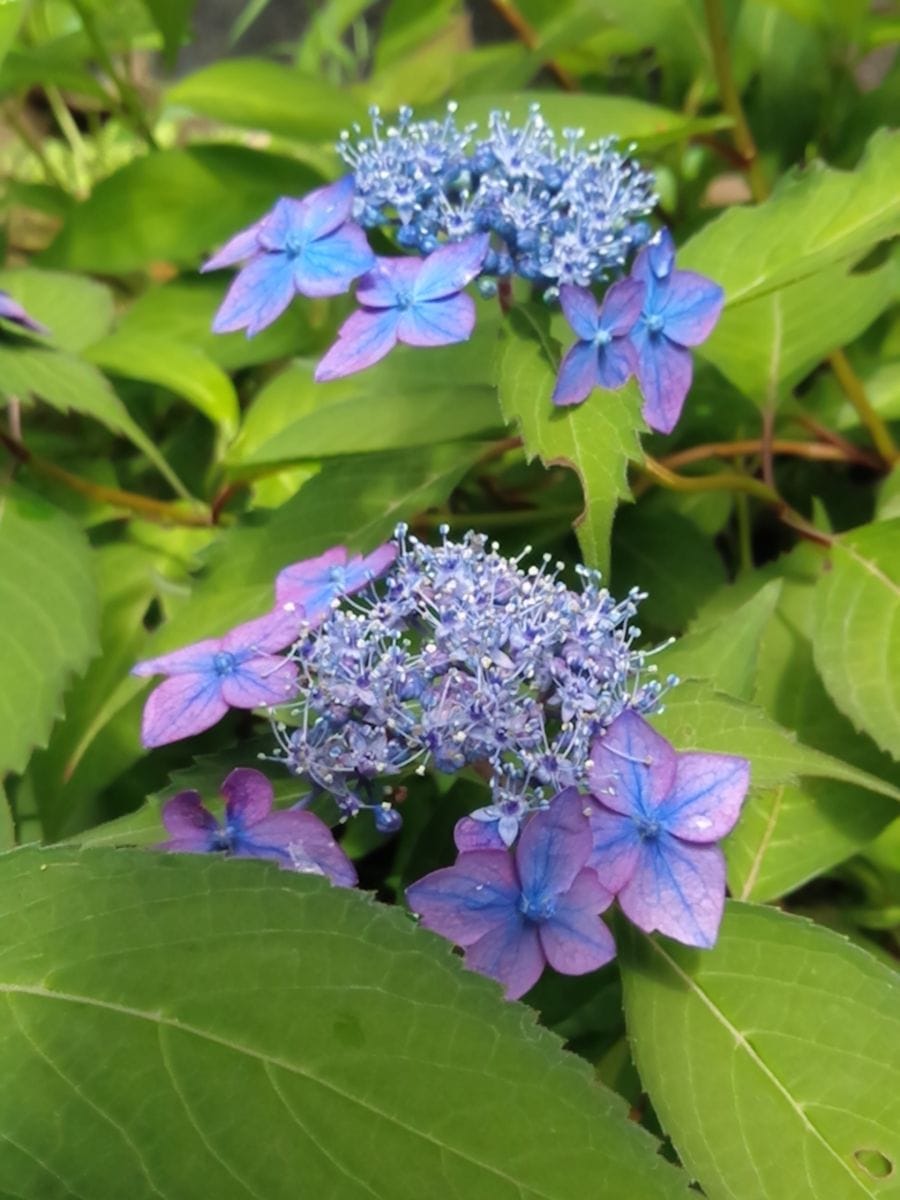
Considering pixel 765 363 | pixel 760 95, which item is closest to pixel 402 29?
pixel 760 95

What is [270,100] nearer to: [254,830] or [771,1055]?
[254,830]

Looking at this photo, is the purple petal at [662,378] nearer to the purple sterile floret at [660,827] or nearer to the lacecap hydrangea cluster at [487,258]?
the lacecap hydrangea cluster at [487,258]

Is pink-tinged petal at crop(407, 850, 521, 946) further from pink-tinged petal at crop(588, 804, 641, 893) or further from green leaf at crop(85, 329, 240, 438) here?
green leaf at crop(85, 329, 240, 438)

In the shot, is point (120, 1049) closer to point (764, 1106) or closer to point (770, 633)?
point (764, 1106)

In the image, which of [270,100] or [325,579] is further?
[270,100]

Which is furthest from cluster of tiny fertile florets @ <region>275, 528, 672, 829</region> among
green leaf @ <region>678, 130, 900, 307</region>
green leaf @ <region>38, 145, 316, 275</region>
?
green leaf @ <region>38, 145, 316, 275</region>

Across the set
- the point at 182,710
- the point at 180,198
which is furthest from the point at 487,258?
the point at 180,198

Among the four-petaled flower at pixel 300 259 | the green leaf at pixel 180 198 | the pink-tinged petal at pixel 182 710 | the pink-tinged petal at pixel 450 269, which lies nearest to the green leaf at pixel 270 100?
the green leaf at pixel 180 198
